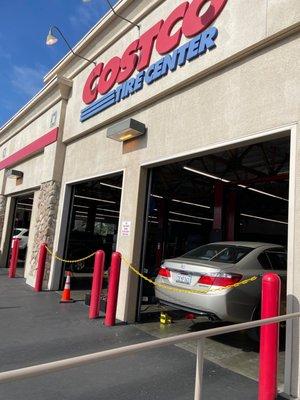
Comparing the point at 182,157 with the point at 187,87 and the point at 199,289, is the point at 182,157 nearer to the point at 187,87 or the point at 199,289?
the point at 187,87

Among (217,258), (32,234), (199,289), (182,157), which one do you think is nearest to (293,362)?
(199,289)

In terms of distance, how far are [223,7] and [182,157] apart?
99.7 inches

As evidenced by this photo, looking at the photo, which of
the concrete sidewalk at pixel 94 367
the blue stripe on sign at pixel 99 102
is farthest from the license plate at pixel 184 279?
the blue stripe on sign at pixel 99 102

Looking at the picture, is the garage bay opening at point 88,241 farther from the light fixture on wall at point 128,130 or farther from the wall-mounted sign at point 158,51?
the light fixture on wall at point 128,130

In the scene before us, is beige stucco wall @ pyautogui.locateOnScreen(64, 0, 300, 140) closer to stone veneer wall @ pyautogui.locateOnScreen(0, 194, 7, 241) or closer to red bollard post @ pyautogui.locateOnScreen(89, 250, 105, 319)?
red bollard post @ pyautogui.locateOnScreen(89, 250, 105, 319)

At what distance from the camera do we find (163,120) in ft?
25.0

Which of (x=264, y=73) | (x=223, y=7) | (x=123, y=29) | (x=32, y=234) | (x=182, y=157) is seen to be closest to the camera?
(x=264, y=73)

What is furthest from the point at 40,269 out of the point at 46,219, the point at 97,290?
the point at 97,290

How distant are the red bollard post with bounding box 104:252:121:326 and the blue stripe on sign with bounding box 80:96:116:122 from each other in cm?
393

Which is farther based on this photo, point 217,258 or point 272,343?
point 217,258

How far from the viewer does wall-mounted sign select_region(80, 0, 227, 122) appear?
269 inches

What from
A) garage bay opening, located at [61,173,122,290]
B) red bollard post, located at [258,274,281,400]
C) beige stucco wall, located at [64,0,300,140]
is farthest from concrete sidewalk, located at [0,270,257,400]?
garage bay opening, located at [61,173,122,290]

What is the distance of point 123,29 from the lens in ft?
30.8

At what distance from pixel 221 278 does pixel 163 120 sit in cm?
329
